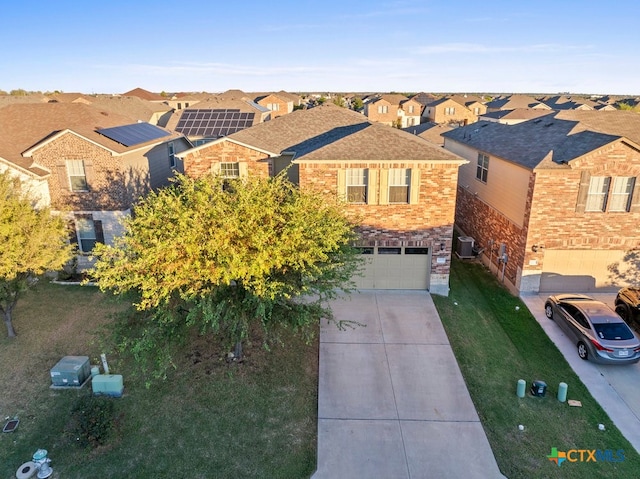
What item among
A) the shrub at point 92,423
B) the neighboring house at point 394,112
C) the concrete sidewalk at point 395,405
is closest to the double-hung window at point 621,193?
the concrete sidewalk at point 395,405

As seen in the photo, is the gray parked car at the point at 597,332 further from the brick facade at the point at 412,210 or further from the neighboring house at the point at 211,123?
the neighboring house at the point at 211,123

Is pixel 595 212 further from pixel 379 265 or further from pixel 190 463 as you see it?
pixel 190 463

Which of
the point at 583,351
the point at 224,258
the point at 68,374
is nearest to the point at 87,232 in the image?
the point at 68,374

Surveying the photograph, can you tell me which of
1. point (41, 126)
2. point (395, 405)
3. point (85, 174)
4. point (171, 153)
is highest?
point (41, 126)

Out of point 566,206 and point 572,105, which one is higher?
point 572,105

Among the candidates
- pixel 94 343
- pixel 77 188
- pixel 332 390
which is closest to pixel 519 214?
pixel 332 390

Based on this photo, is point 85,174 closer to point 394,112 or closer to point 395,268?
point 395,268

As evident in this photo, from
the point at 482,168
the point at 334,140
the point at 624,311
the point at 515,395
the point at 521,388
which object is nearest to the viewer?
the point at 521,388
